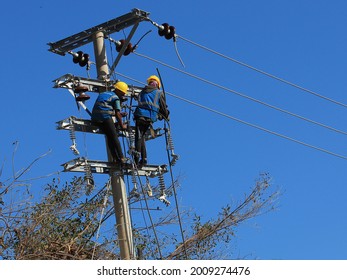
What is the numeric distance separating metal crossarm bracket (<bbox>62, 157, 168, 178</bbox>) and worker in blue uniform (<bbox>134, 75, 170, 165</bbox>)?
0.14 meters

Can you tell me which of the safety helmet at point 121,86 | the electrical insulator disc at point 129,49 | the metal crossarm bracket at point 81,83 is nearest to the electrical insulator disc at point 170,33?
the electrical insulator disc at point 129,49

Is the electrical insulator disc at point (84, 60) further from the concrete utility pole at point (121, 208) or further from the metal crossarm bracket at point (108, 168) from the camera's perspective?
the metal crossarm bracket at point (108, 168)

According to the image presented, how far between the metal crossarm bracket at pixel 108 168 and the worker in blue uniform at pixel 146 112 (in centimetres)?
14

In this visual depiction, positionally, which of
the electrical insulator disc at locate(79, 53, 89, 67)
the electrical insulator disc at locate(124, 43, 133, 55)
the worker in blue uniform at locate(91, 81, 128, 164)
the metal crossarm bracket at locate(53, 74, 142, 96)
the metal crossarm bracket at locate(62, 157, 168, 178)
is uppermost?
the electrical insulator disc at locate(124, 43, 133, 55)

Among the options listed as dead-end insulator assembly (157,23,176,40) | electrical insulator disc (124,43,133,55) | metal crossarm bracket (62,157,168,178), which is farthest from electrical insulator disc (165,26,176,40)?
metal crossarm bracket (62,157,168,178)

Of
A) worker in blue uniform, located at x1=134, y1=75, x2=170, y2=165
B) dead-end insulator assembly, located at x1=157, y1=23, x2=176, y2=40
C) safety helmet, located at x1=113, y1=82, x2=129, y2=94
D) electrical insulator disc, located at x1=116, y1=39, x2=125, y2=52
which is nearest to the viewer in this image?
safety helmet, located at x1=113, y1=82, x2=129, y2=94

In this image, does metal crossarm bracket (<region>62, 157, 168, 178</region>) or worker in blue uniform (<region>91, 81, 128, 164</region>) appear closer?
metal crossarm bracket (<region>62, 157, 168, 178</region>)

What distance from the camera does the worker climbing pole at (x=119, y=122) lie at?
14578 mm

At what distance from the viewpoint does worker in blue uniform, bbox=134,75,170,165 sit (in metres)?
15.2

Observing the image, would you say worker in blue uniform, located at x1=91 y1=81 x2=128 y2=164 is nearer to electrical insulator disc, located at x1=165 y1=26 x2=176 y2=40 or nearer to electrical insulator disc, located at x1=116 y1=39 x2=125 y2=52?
electrical insulator disc, located at x1=116 y1=39 x2=125 y2=52

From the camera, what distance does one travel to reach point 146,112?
15.3 metres

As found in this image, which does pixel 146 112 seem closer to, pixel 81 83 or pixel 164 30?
pixel 81 83

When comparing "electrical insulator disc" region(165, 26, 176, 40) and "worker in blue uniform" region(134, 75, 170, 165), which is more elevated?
"electrical insulator disc" region(165, 26, 176, 40)
